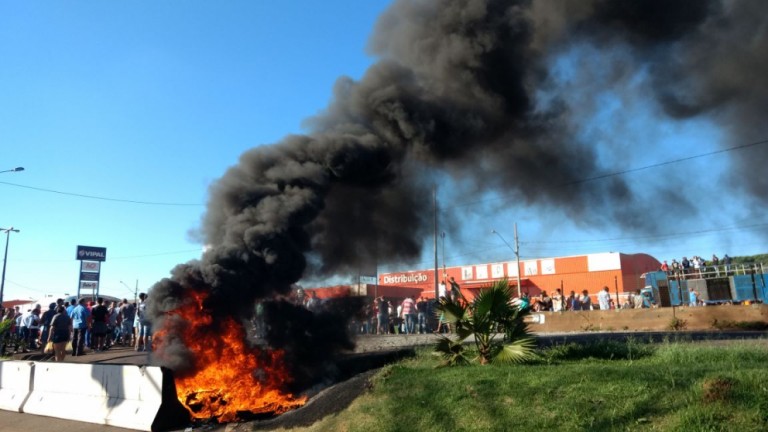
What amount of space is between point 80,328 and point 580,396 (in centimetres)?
1358

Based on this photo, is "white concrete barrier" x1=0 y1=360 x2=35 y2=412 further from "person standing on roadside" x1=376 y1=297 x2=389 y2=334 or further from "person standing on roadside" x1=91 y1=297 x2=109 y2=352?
"person standing on roadside" x1=376 y1=297 x2=389 y2=334

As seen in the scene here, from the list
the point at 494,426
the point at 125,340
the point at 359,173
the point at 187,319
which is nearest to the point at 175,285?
the point at 187,319

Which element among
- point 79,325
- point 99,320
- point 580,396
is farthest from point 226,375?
point 99,320

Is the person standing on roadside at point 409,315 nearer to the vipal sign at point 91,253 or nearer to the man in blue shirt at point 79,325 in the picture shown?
the man in blue shirt at point 79,325

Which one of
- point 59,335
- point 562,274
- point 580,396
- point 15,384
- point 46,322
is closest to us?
point 580,396

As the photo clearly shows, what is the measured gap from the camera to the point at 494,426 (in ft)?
16.3

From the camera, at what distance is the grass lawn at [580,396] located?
172 inches

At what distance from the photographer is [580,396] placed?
5.07 metres

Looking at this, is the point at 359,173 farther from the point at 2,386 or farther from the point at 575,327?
the point at 575,327

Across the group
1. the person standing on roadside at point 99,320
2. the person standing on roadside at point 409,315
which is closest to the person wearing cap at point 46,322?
the person standing on roadside at point 99,320

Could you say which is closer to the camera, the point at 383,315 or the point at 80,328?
the point at 80,328

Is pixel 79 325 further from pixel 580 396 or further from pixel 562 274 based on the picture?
pixel 562 274

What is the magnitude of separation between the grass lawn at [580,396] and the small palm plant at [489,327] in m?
Result: 0.45

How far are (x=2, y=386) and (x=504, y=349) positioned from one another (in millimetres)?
9226
